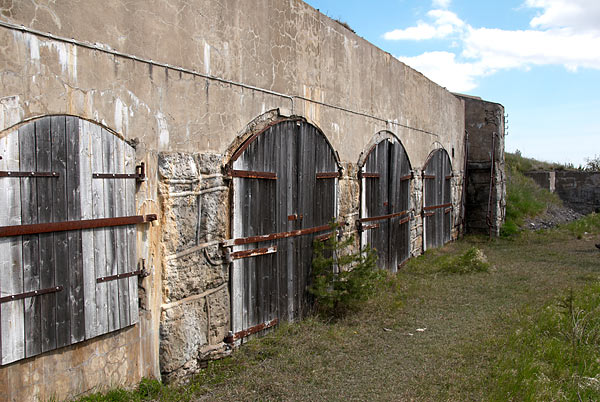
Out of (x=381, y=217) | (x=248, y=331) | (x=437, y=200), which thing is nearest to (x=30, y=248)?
(x=248, y=331)

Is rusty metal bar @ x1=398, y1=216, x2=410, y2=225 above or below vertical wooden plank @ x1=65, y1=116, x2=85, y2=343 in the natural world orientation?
below

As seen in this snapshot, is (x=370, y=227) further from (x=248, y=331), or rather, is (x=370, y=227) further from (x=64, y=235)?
(x=64, y=235)

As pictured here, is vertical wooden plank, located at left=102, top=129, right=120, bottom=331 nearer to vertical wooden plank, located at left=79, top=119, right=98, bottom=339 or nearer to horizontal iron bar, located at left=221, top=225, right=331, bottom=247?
vertical wooden plank, located at left=79, top=119, right=98, bottom=339

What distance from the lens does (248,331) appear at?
5160mm

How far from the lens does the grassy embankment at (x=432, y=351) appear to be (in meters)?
4.06

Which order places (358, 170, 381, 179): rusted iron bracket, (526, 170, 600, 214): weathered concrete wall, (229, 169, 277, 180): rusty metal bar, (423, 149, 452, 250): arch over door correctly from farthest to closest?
(526, 170, 600, 214): weathered concrete wall < (423, 149, 452, 250): arch over door < (358, 170, 381, 179): rusted iron bracket < (229, 169, 277, 180): rusty metal bar

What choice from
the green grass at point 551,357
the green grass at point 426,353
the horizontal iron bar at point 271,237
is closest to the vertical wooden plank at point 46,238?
the green grass at point 426,353

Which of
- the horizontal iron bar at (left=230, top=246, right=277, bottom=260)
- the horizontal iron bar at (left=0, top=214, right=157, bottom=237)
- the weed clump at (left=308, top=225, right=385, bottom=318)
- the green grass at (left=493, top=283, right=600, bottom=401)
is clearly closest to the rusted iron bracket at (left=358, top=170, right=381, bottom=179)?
the weed clump at (left=308, top=225, right=385, bottom=318)

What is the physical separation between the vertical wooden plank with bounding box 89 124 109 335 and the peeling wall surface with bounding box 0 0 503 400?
110 mm

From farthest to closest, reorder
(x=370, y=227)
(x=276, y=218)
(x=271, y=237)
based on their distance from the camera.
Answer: (x=370, y=227)
(x=276, y=218)
(x=271, y=237)

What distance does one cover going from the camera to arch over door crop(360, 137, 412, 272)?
323 inches

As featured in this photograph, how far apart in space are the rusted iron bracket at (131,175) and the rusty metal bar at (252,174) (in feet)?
3.55

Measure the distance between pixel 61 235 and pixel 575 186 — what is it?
22.1m

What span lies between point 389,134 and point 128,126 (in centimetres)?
630
